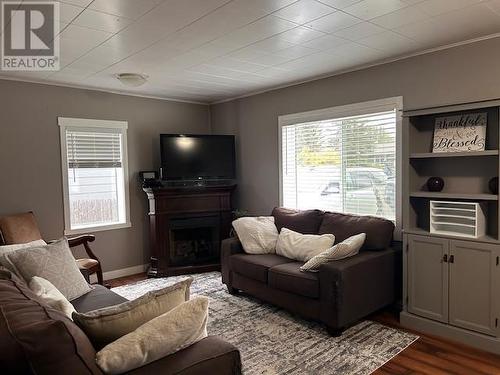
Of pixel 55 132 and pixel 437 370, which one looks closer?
pixel 437 370

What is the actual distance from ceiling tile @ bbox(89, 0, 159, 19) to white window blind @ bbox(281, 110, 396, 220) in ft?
8.08

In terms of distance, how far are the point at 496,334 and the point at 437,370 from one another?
1.95 feet

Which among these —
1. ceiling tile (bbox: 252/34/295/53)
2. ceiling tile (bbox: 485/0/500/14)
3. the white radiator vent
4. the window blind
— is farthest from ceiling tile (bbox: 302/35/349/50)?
the window blind

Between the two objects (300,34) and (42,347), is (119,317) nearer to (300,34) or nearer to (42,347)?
(42,347)

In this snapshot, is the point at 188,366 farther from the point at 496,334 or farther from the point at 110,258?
the point at 110,258

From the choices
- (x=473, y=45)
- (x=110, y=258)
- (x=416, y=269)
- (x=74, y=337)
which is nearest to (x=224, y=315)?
(x=416, y=269)

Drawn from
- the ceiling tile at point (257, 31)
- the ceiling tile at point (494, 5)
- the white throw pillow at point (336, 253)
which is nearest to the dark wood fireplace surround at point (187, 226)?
the white throw pillow at point (336, 253)

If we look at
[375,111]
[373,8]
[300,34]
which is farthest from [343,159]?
[373,8]

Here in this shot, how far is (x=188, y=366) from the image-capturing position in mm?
1442

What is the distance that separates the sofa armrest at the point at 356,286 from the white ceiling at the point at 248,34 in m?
1.84

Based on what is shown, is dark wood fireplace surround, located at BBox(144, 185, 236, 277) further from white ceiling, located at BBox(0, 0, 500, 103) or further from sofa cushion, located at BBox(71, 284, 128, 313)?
sofa cushion, located at BBox(71, 284, 128, 313)

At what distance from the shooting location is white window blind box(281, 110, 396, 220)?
12.5 feet

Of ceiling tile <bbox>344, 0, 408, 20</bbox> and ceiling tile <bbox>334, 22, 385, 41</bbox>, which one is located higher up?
ceiling tile <bbox>334, 22, 385, 41</bbox>

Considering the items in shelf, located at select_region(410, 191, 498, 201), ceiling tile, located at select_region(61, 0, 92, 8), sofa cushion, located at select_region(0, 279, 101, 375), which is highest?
ceiling tile, located at select_region(61, 0, 92, 8)
